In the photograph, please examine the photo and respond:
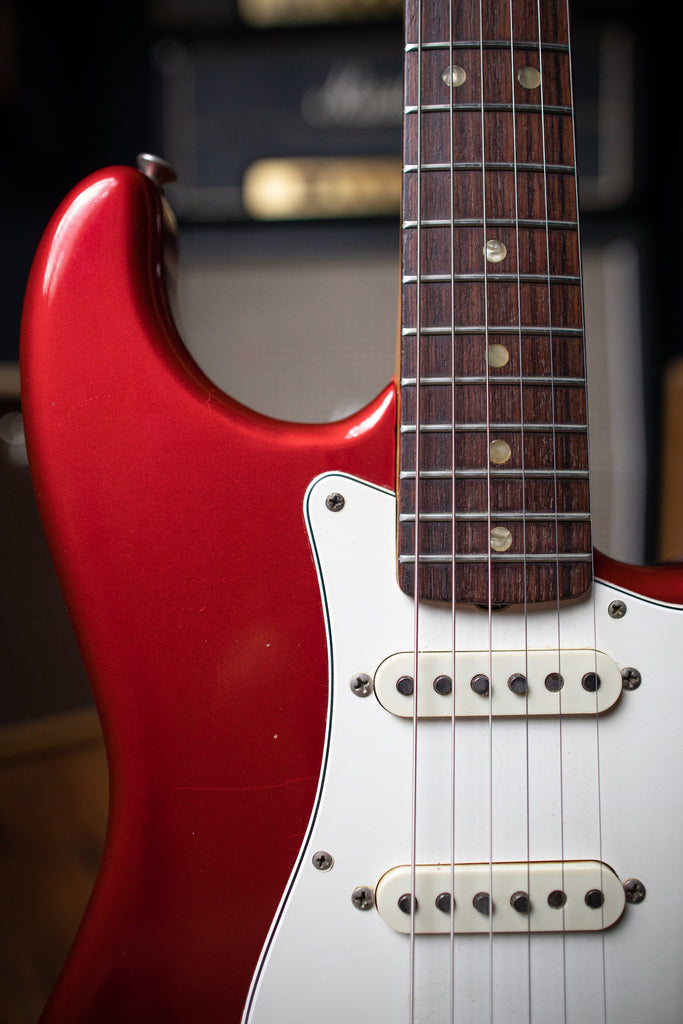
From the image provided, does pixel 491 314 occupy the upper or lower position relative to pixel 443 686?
upper

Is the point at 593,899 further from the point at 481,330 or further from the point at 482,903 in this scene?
the point at 481,330

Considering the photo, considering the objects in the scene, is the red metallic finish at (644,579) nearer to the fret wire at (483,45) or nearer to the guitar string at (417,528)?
the guitar string at (417,528)

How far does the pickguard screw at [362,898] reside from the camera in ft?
1.40

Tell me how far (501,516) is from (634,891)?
0.24 metres

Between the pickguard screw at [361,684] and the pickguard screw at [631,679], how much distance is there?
0.16m

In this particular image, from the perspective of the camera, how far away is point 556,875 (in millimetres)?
430

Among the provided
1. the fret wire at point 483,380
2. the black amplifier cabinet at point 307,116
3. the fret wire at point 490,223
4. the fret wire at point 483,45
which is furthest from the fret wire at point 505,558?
the black amplifier cabinet at point 307,116

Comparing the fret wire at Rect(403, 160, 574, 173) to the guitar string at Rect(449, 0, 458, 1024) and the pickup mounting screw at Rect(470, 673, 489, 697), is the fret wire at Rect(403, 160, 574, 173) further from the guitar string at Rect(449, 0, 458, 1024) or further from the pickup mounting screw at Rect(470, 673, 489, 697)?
the pickup mounting screw at Rect(470, 673, 489, 697)

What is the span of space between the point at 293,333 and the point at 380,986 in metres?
0.71

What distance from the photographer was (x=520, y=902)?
425mm

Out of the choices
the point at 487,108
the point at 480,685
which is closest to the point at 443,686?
the point at 480,685

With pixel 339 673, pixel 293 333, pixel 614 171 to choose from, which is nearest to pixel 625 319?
pixel 614 171

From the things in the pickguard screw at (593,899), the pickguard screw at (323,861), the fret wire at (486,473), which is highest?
the fret wire at (486,473)

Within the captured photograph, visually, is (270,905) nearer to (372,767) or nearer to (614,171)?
(372,767)
